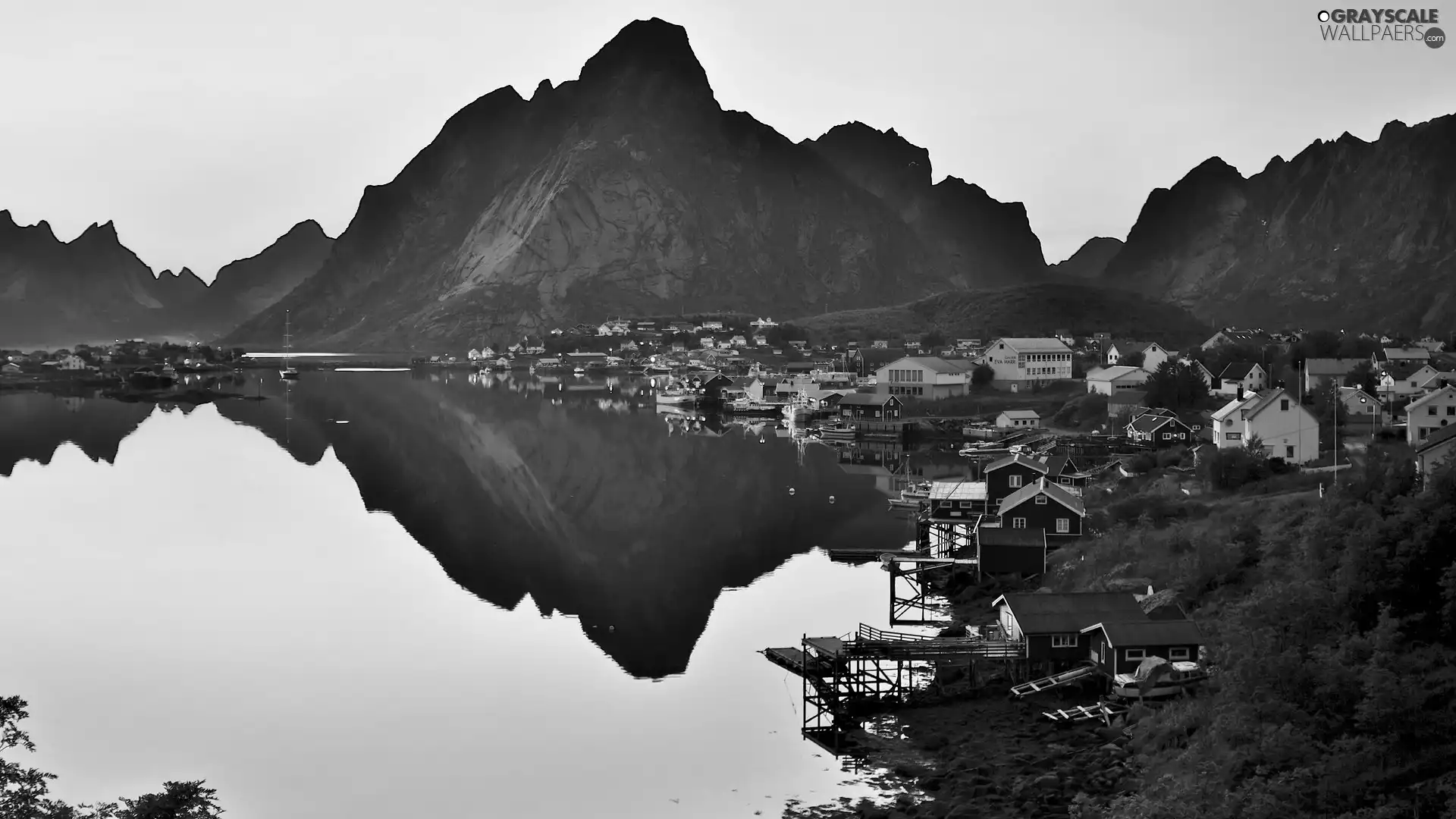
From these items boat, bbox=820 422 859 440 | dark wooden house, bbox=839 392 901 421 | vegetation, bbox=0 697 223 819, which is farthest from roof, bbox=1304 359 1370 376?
vegetation, bbox=0 697 223 819

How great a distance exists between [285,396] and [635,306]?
97.2 m

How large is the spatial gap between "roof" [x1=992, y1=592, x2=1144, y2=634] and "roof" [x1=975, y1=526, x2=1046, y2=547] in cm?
555

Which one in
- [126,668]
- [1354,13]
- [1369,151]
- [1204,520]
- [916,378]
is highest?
[1369,151]

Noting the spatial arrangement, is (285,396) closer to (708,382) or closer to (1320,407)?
(708,382)

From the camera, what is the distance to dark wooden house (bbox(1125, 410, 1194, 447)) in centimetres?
4428

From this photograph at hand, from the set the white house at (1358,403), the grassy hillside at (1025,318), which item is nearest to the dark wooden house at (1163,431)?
the white house at (1358,403)

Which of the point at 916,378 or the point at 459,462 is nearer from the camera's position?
the point at 459,462

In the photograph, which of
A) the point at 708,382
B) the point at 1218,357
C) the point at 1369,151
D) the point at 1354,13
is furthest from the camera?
the point at 1369,151

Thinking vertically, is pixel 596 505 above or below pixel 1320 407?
below

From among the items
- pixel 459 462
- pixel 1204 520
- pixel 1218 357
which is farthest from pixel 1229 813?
pixel 1218 357

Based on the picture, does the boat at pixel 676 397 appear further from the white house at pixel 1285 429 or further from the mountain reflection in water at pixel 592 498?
the white house at pixel 1285 429

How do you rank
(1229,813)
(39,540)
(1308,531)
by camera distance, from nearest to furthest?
(1229,813), (1308,531), (39,540)

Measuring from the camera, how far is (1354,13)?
37062mm

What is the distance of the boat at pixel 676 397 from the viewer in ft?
262
